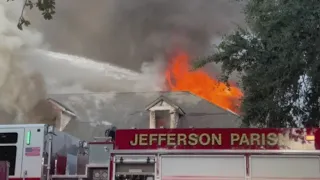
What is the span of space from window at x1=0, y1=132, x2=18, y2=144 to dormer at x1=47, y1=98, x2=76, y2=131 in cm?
1103

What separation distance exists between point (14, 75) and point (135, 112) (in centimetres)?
528

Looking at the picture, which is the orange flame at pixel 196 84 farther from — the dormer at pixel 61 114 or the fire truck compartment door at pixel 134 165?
the fire truck compartment door at pixel 134 165

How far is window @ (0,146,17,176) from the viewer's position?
883 centimetres

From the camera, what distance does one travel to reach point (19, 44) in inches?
864

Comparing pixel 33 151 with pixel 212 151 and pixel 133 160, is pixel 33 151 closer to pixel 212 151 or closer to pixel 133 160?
pixel 133 160

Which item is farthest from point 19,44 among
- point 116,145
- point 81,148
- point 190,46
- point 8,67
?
point 116,145

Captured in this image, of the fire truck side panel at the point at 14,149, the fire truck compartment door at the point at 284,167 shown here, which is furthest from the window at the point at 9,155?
the fire truck compartment door at the point at 284,167

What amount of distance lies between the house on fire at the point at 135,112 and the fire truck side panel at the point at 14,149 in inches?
419

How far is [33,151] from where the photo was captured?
8805 mm

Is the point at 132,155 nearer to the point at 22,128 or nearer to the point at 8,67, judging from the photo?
the point at 22,128

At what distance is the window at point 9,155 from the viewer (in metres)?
8.83

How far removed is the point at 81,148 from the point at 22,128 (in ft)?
4.29

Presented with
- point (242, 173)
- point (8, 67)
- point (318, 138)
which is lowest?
point (242, 173)

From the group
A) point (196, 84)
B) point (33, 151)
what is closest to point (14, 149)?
point (33, 151)
